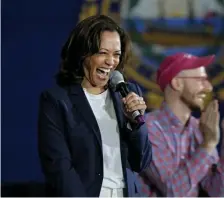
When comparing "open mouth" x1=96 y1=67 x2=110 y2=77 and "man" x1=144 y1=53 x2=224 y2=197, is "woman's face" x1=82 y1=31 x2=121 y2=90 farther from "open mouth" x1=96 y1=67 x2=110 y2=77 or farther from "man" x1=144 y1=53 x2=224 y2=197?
"man" x1=144 y1=53 x2=224 y2=197

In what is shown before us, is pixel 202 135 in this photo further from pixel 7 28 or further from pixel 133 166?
pixel 7 28

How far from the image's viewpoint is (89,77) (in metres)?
1.13

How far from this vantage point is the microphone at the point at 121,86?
1.01 meters

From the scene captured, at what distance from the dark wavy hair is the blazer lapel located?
0.11 feet

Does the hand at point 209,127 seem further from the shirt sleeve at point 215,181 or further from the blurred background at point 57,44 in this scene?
the blurred background at point 57,44

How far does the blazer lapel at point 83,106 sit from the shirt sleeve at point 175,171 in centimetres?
56

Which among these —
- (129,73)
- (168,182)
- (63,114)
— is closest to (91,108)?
(63,114)

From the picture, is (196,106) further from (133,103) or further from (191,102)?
(133,103)

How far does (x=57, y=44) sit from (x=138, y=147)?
1.26m

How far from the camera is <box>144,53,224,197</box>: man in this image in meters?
1.58

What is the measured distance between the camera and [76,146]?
41.4 inches

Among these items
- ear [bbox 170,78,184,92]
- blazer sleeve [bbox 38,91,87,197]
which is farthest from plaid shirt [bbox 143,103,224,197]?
blazer sleeve [bbox 38,91,87,197]

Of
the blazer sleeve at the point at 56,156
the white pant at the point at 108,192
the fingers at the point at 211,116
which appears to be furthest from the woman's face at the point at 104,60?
Answer: the fingers at the point at 211,116

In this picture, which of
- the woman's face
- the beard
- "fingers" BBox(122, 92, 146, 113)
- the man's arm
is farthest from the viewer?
the beard
